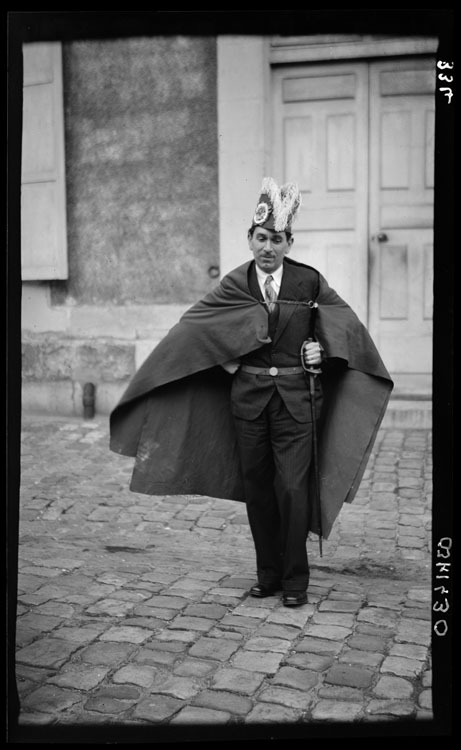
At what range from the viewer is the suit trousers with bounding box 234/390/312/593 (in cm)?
412

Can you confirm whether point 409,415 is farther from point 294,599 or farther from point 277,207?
point 277,207

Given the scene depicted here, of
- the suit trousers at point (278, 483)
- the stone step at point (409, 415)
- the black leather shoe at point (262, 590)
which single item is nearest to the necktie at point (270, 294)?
the suit trousers at point (278, 483)

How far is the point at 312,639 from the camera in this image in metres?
3.80

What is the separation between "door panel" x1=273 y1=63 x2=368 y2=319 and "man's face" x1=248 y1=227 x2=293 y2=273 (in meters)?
4.03

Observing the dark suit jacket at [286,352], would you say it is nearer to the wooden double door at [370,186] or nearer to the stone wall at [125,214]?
the wooden double door at [370,186]

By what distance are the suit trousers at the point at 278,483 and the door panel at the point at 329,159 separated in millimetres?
4021

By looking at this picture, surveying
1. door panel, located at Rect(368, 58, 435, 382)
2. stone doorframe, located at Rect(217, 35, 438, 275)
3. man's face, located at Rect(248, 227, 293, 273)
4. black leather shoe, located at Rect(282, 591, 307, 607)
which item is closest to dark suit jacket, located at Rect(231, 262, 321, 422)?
man's face, located at Rect(248, 227, 293, 273)

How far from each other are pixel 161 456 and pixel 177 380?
38 centimetres

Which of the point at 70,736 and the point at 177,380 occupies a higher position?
the point at 177,380

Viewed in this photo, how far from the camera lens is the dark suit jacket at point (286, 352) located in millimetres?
4082

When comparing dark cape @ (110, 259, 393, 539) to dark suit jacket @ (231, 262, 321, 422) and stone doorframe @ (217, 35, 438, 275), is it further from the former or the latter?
stone doorframe @ (217, 35, 438, 275)

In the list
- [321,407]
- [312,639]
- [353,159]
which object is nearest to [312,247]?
[353,159]

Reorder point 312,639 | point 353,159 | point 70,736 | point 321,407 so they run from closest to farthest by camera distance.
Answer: point 70,736 < point 312,639 < point 321,407 < point 353,159
